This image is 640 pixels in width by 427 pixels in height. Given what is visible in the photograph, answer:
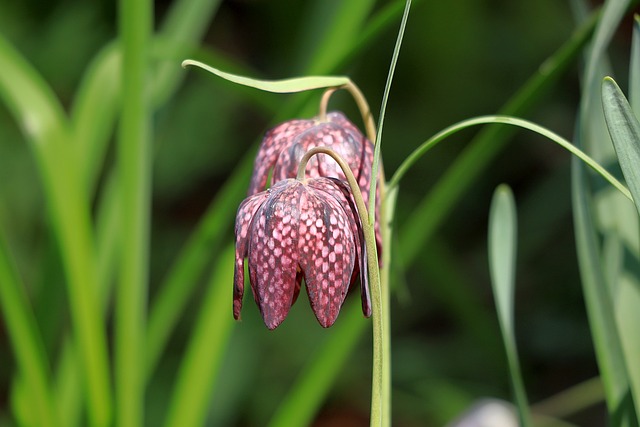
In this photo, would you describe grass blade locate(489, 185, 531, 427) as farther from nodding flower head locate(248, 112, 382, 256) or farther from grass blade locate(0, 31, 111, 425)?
grass blade locate(0, 31, 111, 425)

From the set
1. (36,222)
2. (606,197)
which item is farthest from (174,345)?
(606,197)

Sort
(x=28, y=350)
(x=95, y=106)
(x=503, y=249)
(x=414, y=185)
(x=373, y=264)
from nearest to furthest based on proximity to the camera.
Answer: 1. (x=373, y=264)
2. (x=503, y=249)
3. (x=28, y=350)
4. (x=95, y=106)
5. (x=414, y=185)

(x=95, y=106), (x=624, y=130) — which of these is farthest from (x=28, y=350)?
(x=624, y=130)

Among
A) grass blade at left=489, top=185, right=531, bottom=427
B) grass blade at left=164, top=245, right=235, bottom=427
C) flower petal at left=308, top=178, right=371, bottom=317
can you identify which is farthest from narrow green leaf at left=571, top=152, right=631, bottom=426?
grass blade at left=164, top=245, right=235, bottom=427

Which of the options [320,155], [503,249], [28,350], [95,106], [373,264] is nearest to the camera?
[373,264]

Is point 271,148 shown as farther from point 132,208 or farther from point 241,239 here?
point 132,208

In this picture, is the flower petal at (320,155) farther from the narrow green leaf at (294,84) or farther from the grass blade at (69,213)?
the grass blade at (69,213)
